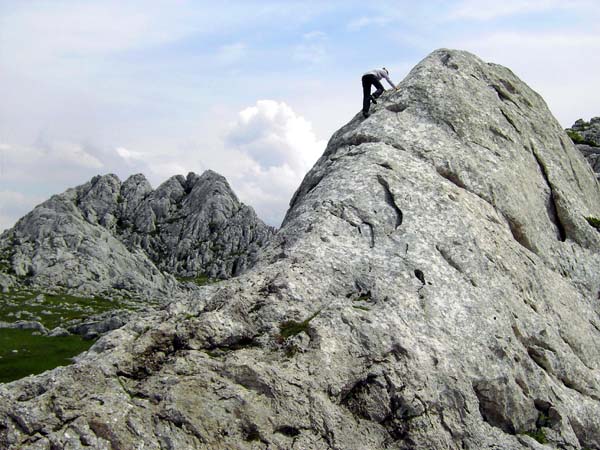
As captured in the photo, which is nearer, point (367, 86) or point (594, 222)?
point (367, 86)

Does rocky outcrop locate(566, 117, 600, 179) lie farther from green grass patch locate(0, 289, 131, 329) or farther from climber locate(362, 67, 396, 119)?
green grass patch locate(0, 289, 131, 329)

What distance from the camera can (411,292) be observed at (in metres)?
20.3

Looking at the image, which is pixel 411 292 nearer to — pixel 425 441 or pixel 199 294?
pixel 425 441

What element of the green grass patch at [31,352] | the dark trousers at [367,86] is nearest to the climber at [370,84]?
the dark trousers at [367,86]

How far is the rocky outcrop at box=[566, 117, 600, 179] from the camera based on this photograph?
4999 centimetres

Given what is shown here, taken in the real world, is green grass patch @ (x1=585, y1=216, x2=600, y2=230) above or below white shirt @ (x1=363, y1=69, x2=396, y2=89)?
below

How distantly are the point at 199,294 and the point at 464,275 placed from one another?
30.4 feet

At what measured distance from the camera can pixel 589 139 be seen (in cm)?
5584

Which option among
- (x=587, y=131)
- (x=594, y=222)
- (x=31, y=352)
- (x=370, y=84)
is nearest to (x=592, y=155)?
(x=587, y=131)

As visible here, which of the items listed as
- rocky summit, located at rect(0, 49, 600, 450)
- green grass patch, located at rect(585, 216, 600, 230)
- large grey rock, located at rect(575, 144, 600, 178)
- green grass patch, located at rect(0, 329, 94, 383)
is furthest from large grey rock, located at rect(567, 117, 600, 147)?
green grass patch, located at rect(0, 329, 94, 383)

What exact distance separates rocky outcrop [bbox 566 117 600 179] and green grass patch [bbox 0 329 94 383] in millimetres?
69519

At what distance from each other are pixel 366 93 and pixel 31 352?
84.4 meters

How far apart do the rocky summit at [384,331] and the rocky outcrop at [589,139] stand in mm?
23791

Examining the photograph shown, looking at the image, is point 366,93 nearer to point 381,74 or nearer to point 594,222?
point 381,74
